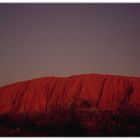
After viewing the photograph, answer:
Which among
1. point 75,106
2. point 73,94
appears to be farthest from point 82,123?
point 73,94

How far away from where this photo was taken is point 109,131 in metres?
4.96

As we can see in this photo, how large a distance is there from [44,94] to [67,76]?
1.46ft

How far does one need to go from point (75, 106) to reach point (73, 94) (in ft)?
0.61

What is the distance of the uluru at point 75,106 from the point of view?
196 inches

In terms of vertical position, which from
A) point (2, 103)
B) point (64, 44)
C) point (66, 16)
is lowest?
point (2, 103)

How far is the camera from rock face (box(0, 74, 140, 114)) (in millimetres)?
5059

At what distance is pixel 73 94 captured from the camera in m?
5.13

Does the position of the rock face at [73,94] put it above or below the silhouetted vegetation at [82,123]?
above

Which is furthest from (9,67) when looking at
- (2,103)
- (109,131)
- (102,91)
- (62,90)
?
(109,131)

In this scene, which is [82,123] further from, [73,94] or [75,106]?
[73,94]

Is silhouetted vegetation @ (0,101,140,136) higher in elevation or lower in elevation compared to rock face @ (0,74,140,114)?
lower

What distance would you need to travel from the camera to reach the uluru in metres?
4.98

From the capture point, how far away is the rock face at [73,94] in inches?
199

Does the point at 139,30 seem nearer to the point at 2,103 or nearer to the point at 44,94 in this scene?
the point at 44,94
